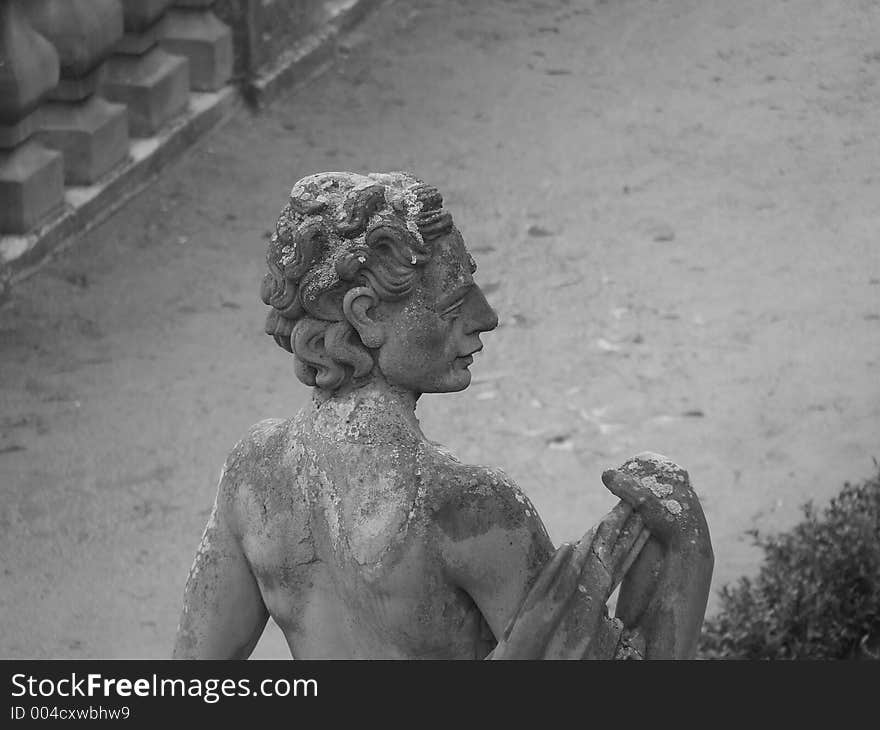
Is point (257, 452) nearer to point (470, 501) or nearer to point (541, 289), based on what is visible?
point (470, 501)

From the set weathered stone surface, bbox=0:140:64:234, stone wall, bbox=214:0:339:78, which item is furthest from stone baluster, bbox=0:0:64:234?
stone wall, bbox=214:0:339:78

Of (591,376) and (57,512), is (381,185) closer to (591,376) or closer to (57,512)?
(57,512)

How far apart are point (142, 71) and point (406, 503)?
6.99 metres

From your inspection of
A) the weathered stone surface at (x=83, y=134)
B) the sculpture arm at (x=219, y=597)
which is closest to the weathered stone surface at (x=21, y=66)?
the weathered stone surface at (x=83, y=134)

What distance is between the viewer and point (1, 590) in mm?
7227

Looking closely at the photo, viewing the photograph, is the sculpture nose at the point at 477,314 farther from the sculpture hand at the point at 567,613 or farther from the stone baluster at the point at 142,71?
the stone baluster at the point at 142,71

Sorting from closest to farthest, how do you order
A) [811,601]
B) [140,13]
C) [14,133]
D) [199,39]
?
[811,601], [14,133], [140,13], [199,39]

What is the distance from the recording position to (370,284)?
11.6ft

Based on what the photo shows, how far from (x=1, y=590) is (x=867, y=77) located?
628 cm

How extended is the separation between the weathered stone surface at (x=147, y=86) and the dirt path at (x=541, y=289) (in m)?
0.32

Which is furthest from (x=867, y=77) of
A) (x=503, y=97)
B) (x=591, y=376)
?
(x=591, y=376)

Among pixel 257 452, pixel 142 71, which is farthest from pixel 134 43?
pixel 257 452

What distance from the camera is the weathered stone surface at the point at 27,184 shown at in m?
9.09

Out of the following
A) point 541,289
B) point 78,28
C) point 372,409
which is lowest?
point 541,289
